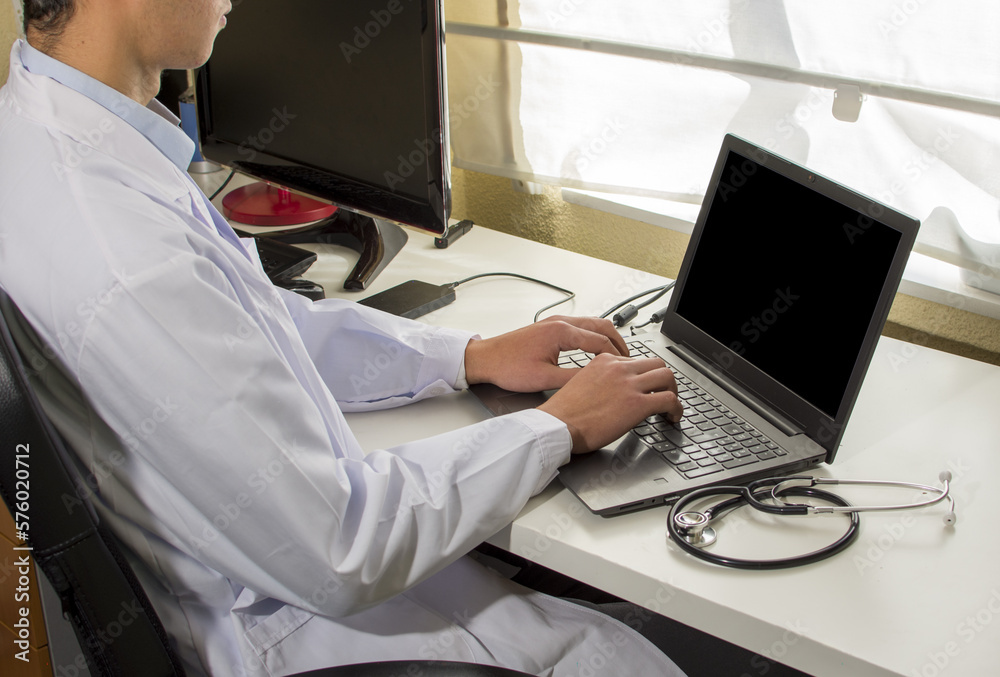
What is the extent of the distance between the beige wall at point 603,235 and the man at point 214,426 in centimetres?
59

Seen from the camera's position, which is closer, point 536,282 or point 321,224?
point 536,282

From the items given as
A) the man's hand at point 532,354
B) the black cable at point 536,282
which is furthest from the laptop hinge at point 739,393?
the black cable at point 536,282

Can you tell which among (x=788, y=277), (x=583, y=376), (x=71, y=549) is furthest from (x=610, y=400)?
(x=71, y=549)

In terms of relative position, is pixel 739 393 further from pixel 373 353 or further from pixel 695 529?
pixel 373 353

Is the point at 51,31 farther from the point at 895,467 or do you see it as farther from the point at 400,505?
the point at 895,467

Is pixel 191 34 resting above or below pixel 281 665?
above

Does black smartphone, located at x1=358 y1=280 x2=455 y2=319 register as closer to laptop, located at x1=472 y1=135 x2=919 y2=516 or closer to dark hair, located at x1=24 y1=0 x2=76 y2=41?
laptop, located at x1=472 y1=135 x2=919 y2=516

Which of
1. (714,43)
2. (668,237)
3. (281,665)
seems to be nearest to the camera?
(281,665)

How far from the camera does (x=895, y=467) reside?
0.88 m

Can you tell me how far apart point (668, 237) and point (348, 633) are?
3.13ft

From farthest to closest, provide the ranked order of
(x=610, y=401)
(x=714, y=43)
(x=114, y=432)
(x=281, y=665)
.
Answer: (x=714, y=43), (x=610, y=401), (x=281, y=665), (x=114, y=432)

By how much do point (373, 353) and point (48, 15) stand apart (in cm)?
50

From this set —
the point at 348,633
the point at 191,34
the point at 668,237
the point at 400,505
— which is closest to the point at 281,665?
the point at 348,633

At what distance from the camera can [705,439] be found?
0.89 metres
